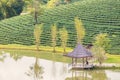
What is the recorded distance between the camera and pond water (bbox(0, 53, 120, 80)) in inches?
2128

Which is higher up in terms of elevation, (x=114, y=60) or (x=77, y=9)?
(x=77, y=9)

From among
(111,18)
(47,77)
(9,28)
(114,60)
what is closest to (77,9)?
(111,18)

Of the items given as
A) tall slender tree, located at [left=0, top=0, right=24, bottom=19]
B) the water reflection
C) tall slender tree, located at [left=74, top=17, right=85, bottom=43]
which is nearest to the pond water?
the water reflection

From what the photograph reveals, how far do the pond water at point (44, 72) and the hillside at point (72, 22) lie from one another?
48.8 ft

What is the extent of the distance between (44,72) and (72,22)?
31766 mm

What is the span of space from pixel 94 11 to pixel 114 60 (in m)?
27.2

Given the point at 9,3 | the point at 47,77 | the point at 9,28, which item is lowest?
the point at 47,77

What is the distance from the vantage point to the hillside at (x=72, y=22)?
80.1m

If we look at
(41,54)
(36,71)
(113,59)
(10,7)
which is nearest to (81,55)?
(36,71)

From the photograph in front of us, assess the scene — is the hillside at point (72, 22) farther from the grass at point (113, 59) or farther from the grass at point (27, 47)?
the grass at point (113, 59)

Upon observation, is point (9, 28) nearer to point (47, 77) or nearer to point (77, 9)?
point (77, 9)

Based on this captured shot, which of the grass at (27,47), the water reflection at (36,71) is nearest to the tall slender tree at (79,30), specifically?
the grass at (27,47)

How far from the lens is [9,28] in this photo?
8869 cm

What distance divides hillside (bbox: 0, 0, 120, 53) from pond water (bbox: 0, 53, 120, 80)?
48.8ft
